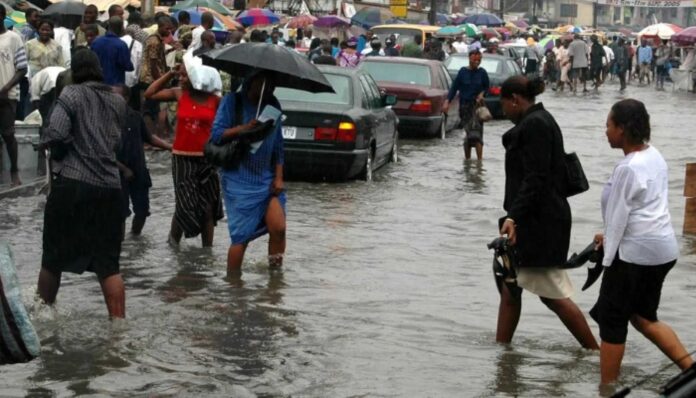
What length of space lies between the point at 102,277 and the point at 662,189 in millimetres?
3199

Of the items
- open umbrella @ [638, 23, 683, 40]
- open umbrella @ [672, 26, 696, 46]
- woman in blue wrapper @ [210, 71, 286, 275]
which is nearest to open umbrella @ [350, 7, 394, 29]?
open umbrella @ [638, 23, 683, 40]

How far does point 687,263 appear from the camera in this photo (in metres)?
12.2

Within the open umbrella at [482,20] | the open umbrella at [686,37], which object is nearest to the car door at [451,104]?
the open umbrella at [686,37]

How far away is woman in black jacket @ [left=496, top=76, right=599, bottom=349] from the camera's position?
26.1 ft

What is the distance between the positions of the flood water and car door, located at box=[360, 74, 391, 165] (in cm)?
253

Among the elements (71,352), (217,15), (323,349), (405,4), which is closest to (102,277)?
(71,352)

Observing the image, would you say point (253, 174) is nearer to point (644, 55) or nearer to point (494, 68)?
point (494, 68)

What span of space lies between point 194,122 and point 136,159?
564 millimetres

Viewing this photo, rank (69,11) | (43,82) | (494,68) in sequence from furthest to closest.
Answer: (494,68)
(69,11)
(43,82)

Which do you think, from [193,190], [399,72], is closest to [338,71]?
[399,72]

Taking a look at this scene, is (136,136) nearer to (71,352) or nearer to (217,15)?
(71,352)

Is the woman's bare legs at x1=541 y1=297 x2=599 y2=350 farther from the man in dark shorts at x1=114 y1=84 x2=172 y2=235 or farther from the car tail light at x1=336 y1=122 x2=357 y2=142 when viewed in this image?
the car tail light at x1=336 y1=122 x2=357 y2=142

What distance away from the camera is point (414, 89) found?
23.2m

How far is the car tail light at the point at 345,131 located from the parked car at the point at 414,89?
6069 millimetres
